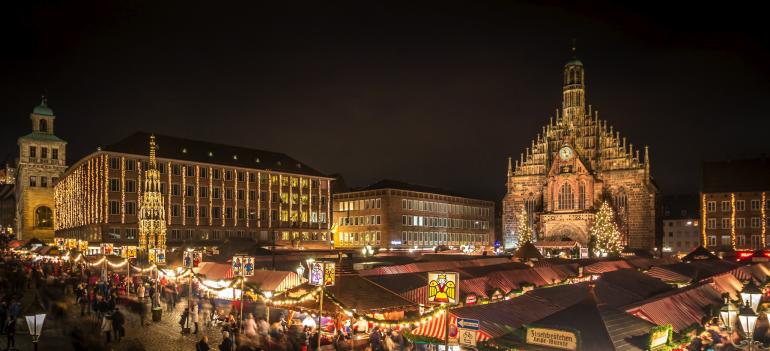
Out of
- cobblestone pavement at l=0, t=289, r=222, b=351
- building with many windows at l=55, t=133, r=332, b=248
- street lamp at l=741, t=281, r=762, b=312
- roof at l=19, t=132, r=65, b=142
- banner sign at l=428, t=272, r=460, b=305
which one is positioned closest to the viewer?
banner sign at l=428, t=272, r=460, b=305

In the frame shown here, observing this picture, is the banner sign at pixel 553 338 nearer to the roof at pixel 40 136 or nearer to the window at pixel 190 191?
the window at pixel 190 191

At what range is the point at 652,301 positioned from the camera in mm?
15938

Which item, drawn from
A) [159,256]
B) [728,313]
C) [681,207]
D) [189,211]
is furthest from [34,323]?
[681,207]

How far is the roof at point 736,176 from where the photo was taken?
69750 mm

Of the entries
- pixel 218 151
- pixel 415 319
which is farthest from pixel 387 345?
pixel 218 151

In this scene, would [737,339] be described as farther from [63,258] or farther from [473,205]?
[473,205]

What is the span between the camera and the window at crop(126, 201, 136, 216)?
62.1m

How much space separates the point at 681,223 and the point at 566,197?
826 inches

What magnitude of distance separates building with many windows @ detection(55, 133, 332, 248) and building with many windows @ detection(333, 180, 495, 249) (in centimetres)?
417

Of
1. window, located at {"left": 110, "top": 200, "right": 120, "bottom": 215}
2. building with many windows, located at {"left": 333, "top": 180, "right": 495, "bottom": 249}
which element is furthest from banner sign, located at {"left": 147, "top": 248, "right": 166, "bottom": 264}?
building with many windows, located at {"left": 333, "top": 180, "right": 495, "bottom": 249}

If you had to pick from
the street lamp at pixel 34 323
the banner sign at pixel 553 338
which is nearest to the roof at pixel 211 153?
the street lamp at pixel 34 323

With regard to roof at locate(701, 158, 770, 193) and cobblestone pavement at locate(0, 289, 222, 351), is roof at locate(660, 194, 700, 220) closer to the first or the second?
roof at locate(701, 158, 770, 193)

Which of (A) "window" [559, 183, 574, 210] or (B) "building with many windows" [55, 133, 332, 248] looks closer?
(B) "building with many windows" [55, 133, 332, 248]

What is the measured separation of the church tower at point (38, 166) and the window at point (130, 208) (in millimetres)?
34996
